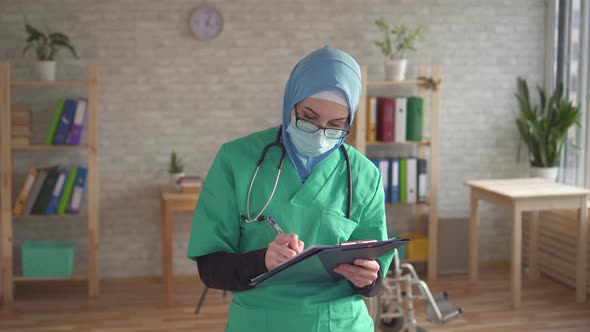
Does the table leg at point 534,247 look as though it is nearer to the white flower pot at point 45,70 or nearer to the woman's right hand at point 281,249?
the white flower pot at point 45,70

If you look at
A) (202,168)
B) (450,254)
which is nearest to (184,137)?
(202,168)

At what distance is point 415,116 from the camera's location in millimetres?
5547

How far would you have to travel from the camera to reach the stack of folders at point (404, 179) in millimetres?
5555

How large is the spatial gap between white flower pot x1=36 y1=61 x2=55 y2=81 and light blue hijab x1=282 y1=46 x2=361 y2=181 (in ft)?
12.1

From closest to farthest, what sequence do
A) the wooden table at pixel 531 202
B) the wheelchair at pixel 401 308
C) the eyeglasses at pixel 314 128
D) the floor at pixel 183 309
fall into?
the eyeglasses at pixel 314 128 < the wheelchair at pixel 401 308 < the floor at pixel 183 309 < the wooden table at pixel 531 202

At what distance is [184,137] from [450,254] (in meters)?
2.36

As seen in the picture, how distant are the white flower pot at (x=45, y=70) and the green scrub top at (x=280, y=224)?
3700mm

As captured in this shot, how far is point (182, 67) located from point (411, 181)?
201cm

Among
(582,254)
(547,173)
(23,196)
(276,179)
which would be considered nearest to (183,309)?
(23,196)

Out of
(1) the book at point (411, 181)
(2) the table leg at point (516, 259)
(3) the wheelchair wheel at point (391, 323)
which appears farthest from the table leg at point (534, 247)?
(3) the wheelchair wheel at point (391, 323)

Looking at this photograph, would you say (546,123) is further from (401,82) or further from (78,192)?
(78,192)

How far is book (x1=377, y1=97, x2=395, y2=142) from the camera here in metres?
5.51

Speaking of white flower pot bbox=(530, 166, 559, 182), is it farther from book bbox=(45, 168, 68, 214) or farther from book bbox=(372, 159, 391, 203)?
book bbox=(45, 168, 68, 214)

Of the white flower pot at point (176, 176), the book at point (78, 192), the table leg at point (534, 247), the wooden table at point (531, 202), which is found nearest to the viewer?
the wooden table at point (531, 202)
